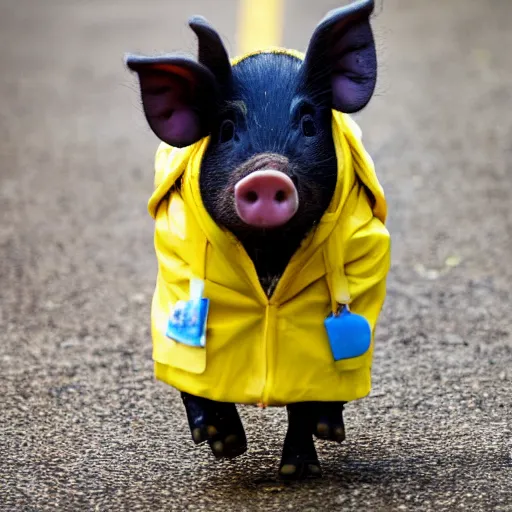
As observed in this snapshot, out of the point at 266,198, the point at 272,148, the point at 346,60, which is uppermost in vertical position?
the point at 346,60

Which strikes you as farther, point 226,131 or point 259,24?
point 259,24

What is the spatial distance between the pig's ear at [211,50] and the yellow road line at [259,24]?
722 centimetres

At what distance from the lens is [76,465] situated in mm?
4629

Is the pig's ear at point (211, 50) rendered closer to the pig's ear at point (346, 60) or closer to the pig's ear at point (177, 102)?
the pig's ear at point (177, 102)

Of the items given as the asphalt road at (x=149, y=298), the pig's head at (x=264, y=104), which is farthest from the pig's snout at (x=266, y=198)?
the asphalt road at (x=149, y=298)

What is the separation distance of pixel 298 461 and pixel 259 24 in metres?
9.37

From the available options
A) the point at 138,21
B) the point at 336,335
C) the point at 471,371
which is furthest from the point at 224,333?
the point at 138,21

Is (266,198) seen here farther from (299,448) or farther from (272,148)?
(299,448)

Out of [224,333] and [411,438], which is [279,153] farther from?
[411,438]

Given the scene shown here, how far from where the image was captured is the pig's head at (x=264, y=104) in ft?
13.4

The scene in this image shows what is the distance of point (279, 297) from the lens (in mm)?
4234

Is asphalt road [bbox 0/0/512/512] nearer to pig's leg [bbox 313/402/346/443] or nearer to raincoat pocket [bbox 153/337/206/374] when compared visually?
pig's leg [bbox 313/402/346/443]

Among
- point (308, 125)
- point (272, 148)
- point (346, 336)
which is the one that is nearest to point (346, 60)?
point (308, 125)

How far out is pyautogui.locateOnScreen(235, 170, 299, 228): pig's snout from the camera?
380 cm
